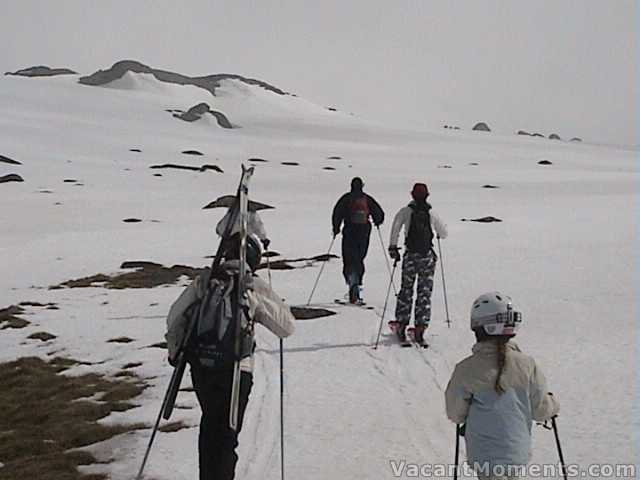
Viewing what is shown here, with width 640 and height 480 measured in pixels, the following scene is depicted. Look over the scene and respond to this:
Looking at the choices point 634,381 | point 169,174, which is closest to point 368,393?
point 634,381

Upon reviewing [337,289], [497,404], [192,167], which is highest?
[497,404]

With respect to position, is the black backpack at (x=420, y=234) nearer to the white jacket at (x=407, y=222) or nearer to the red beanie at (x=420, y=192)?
the white jacket at (x=407, y=222)

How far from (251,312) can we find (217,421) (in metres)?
0.77

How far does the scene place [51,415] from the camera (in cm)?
791

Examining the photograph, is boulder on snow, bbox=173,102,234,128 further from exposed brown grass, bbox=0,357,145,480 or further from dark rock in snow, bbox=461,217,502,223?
exposed brown grass, bbox=0,357,145,480

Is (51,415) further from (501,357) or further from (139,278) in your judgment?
(139,278)

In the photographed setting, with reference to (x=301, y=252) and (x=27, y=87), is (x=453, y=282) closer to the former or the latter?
(x=301, y=252)

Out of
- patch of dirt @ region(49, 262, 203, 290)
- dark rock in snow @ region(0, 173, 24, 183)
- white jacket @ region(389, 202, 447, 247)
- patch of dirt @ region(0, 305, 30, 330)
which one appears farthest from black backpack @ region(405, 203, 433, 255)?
dark rock in snow @ region(0, 173, 24, 183)

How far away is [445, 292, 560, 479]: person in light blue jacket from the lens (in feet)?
14.9

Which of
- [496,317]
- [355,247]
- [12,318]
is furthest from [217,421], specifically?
[12,318]

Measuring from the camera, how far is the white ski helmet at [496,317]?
465cm

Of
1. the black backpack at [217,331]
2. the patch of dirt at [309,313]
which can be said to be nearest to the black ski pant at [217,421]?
the black backpack at [217,331]

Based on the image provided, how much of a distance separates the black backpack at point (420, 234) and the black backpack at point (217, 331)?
5111 millimetres

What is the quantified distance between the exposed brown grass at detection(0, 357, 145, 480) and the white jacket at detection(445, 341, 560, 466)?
3.25m
